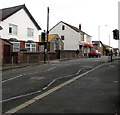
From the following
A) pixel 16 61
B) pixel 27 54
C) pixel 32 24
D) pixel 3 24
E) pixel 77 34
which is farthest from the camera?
pixel 77 34

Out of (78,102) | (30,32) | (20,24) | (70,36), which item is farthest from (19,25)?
(78,102)

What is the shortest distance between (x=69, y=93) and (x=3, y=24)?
2528 cm

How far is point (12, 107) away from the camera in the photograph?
21.8 feet

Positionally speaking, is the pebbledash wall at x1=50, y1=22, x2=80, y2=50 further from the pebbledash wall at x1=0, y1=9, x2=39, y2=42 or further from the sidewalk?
the sidewalk

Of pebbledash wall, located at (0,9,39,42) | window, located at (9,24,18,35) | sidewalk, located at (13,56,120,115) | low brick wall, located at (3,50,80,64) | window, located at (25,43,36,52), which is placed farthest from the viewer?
window, located at (25,43,36,52)

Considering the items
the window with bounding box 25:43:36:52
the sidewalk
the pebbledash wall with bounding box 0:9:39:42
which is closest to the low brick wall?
the window with bounding box 25:43:36:52

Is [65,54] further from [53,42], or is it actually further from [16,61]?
[16,61]

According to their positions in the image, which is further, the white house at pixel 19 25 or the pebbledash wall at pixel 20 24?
the white house at pixel 19 25

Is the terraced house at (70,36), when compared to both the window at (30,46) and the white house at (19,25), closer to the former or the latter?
the white house at (19,25)

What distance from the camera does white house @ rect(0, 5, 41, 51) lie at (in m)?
31.9

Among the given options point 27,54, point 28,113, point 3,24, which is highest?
point 3,24

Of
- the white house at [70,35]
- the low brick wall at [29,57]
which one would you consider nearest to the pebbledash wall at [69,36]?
the white house at [70,35]

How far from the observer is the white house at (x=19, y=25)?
31859 mm

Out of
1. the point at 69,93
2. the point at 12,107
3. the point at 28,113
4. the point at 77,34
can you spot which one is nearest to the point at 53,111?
the point at 28,113
